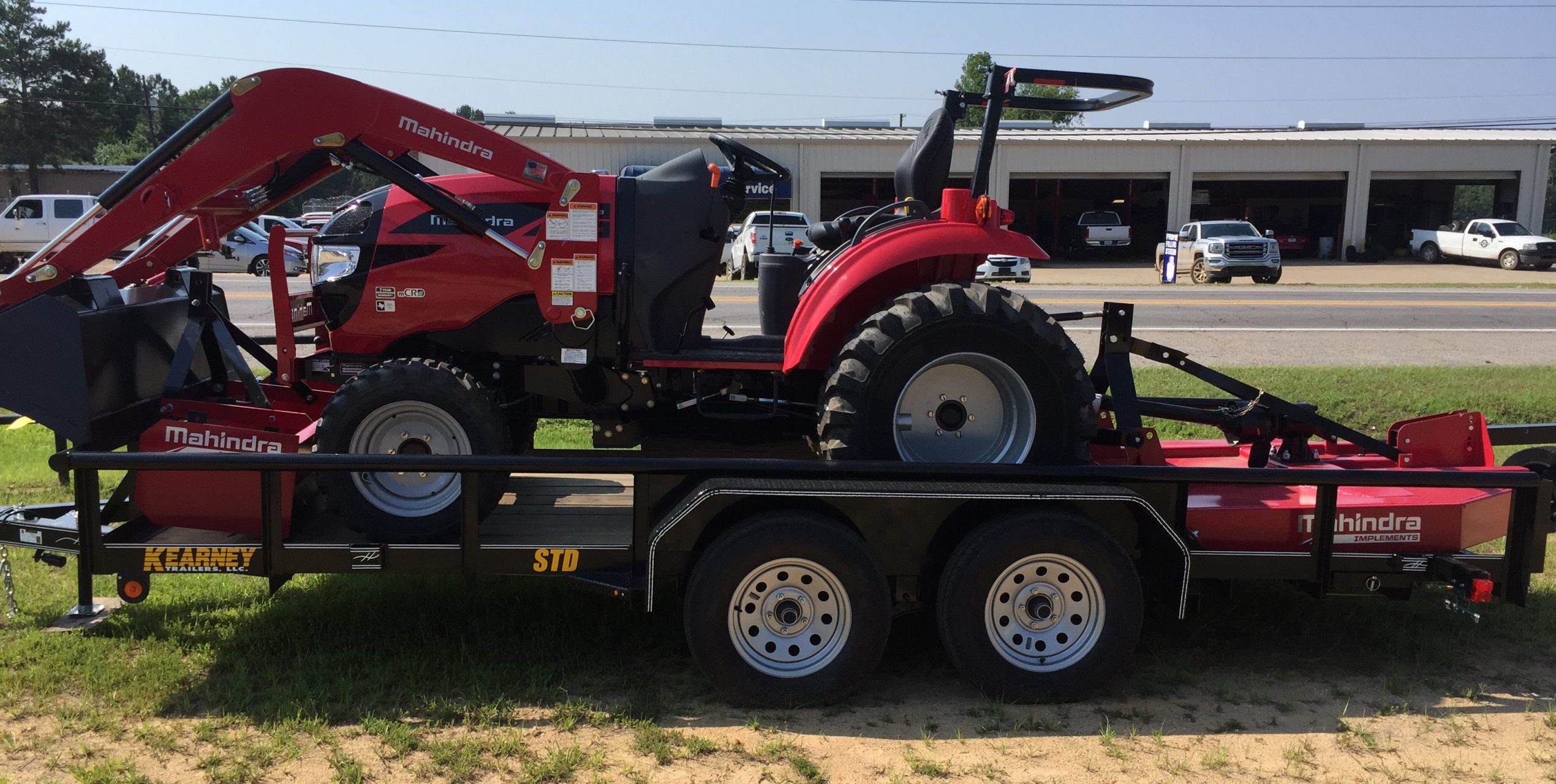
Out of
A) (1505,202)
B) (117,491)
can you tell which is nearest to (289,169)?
(117,491)

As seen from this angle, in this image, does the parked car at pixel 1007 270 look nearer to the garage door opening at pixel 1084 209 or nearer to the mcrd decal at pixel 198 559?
the garage door opening at pixel 1084 209

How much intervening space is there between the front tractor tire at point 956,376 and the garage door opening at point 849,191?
33220mm

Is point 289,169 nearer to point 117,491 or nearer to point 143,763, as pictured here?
point 117,491

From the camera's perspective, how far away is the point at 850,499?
4035 millimetres

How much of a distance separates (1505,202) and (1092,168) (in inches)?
677

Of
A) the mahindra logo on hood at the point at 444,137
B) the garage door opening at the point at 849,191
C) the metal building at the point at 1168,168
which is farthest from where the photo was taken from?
the garage door opening at the point at 849,191

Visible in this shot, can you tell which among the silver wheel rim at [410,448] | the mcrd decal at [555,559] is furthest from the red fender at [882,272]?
the silver wheel rim at [410,448]

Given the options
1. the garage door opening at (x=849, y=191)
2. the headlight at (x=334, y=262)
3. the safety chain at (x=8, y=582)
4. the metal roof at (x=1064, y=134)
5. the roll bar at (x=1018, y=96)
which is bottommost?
the safety chain at (x=8, y=582)

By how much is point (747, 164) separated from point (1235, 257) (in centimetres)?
2513

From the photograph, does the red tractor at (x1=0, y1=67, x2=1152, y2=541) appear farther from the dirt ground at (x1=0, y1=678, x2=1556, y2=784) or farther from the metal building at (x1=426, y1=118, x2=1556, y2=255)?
the metal building at (x1=426, y1=118, x2=1556, y2=255)

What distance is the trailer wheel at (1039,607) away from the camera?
4035mm

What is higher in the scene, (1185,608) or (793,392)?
(793,392)

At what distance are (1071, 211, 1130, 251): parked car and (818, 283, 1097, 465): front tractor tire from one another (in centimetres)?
3604

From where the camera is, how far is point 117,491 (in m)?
4.41
